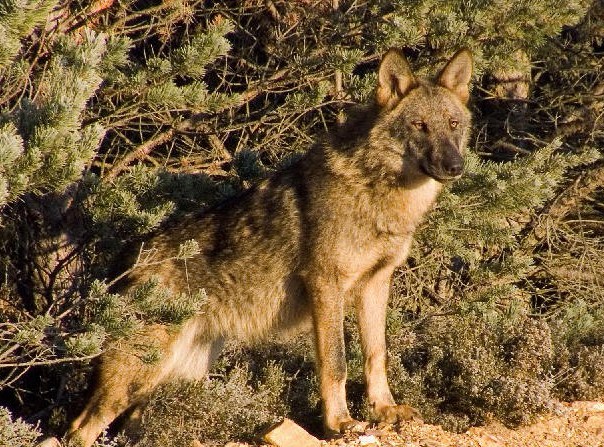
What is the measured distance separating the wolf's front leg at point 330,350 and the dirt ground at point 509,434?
1.09ft

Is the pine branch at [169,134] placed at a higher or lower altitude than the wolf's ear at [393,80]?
lower

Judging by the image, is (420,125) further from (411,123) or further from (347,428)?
(347,428)

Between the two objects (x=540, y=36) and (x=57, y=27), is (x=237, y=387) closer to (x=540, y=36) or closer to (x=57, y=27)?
(x=57, y=27)

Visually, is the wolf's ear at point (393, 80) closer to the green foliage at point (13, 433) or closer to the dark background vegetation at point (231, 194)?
the dark background vegetation at point (231, 194)

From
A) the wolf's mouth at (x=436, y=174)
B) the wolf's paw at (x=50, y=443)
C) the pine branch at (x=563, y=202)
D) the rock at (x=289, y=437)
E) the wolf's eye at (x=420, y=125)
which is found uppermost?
the wolf's eye at (x=420, y=125)

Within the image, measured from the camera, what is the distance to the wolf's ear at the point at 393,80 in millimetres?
6180

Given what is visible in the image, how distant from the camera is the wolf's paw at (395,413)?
6.04 metres

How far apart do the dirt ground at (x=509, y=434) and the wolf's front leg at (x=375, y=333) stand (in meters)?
0.44

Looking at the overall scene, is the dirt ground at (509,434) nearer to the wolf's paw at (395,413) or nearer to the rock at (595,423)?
the rock at (595,423)

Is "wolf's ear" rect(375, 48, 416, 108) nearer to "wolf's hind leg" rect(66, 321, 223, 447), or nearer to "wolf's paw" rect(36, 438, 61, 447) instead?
"wolf's hind leg" rect(66, 321, 223, 447)

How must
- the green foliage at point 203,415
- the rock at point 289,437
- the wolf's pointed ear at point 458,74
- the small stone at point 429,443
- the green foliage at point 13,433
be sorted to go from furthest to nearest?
the wolf's pointed ear at point 458,74, the green foliage at point 203,415, the small stone at point 429,443, the rock at point 289,437, the green foliage at point 13,433

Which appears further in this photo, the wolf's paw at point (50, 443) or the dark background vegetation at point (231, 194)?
the wolf's paw at point (50, 443)

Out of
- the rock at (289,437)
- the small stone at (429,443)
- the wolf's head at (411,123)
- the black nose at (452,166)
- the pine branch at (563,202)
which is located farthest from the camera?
the pine branch at (563,202)

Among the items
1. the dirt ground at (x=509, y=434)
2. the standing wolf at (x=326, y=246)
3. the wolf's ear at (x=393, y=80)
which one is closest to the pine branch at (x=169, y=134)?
the standing wolf at (x=326, y=246)
